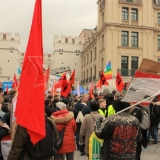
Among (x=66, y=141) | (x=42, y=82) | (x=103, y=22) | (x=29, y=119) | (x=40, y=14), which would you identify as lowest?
(x=66, y=141)

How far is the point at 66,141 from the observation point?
5371 mm

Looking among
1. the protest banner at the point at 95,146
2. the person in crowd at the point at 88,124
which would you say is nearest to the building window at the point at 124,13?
the person in crowd at the point at 88,124

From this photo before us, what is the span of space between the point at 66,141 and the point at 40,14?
2894 mm

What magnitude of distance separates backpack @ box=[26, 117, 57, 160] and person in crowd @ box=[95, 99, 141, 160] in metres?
0.68

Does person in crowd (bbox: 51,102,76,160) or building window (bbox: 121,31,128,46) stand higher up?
building window (bbox: 121,31,128,46)

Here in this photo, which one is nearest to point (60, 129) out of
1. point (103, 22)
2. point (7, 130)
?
point (7, 130)

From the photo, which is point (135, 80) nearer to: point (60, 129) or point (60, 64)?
point (60, 129)

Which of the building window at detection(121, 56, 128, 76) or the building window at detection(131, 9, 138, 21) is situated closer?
the building window at detection(121, 56, 128, 76)

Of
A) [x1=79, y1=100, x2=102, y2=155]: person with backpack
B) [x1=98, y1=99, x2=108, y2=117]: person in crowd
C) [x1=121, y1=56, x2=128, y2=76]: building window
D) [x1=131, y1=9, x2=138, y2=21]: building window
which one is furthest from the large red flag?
[x1=131, y1=9, x2=138, y2=21]: building window

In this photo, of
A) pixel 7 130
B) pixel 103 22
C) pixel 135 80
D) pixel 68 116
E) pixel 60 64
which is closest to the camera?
pixel 135 80

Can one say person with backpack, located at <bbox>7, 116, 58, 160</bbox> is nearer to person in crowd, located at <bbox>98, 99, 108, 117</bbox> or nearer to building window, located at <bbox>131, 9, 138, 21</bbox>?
person in crowd, located at <bbox>98, 99, 108, 117</bbox>

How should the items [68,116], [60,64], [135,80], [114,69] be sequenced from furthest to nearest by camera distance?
[60,64]
[114,69]
[68,116]
[135,80]

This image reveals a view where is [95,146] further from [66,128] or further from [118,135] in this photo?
[66,128]

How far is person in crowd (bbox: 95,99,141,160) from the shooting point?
3633 mm
